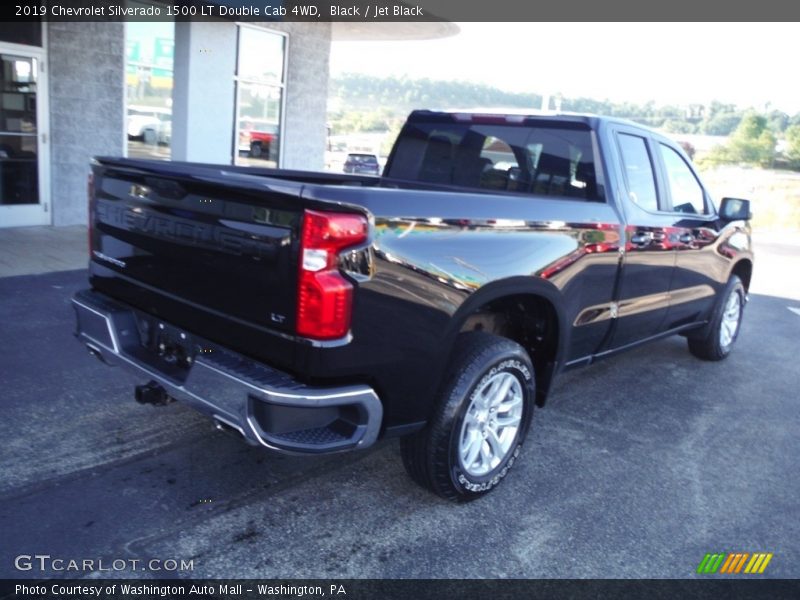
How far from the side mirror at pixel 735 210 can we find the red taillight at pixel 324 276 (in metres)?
4.00

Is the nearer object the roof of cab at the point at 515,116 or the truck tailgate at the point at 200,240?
the truck tailgate at the point at 200,240

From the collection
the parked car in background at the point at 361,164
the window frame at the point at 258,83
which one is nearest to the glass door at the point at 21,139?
the window frame at the point at 258,83

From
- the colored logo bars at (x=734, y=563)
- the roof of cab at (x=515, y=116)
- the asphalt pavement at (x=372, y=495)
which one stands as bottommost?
the asphalt pavement at (x=372, y=495)

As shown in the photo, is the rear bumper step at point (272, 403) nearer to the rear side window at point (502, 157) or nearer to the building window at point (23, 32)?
the rear side window at point (502, 157)

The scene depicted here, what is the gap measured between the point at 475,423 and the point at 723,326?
3766mm

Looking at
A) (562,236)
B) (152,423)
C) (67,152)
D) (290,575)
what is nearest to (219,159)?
(67,152)

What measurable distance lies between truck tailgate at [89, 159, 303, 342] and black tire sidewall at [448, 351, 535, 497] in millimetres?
1004

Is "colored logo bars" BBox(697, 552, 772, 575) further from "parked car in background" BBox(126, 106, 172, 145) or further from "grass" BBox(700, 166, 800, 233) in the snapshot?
"grass" BBox(700, 166, 800, 233)

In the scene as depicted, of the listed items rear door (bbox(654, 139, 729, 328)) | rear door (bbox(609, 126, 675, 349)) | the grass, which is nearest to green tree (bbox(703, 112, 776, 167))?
the grass

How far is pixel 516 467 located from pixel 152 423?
2122mm

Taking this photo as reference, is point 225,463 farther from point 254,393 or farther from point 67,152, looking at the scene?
point 67,152

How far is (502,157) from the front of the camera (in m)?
4.59

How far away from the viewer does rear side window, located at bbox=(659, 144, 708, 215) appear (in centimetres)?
505

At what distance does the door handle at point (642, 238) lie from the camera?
4367 millimetres
